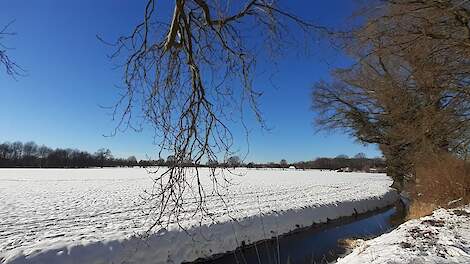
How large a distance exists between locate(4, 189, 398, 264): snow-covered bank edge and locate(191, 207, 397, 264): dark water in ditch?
0.26m

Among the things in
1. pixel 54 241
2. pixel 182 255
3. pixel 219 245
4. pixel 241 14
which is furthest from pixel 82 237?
pixel 241 14

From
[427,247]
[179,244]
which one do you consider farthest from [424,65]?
[179,244]

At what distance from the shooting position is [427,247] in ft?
20.8

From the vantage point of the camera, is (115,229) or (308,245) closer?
(115,229)

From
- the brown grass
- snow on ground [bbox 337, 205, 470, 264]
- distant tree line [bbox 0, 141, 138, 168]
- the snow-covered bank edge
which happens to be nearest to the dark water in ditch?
the snow-covered bank edge

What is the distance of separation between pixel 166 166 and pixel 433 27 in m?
7.06

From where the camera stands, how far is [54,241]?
8.44m

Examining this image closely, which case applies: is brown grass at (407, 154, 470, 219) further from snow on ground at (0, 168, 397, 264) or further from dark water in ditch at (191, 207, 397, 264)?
snow on ground at (0, 168, 397, 264)

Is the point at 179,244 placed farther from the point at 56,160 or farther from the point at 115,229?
the point at 56,160

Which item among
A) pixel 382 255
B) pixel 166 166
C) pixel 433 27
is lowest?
pixel 382 255

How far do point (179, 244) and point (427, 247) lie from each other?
562cm

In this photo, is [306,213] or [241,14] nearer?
[241,14]

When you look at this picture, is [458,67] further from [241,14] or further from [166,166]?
[166,166]

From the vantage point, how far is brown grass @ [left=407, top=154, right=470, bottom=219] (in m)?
12.8
